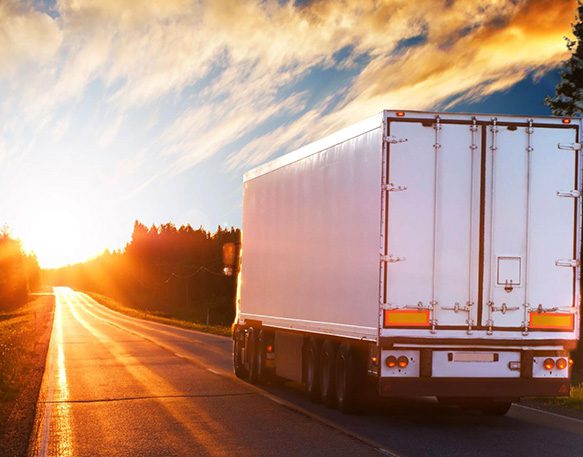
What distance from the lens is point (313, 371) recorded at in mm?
14664

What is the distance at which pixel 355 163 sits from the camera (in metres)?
12.7

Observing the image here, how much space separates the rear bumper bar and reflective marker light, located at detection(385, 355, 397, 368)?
0.57 ft

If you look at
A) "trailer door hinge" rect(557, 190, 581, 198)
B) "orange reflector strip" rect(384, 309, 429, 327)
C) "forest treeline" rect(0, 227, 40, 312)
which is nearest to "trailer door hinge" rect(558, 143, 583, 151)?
"trailer door hinge" rect(557, 190, 581, 198)

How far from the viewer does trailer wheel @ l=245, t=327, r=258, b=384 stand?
59.0ft

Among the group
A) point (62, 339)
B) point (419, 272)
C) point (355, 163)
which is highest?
point (355, 163)

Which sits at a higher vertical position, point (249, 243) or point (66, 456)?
point (249, 243)

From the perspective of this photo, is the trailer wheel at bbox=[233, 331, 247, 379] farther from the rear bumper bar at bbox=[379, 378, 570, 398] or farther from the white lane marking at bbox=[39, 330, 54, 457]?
the rear bumper bar at bbox=[379, 378, 570, 398]

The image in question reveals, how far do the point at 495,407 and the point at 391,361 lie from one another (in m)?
2.63

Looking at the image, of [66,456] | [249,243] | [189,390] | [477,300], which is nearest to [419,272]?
[477,300]

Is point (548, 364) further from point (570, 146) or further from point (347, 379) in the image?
point (570, 146)

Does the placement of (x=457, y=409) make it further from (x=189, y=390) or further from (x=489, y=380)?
(x=189, y=390)

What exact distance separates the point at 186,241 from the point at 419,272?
145 m

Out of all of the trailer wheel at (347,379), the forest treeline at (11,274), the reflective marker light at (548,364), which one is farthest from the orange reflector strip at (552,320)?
the forest treeline at (11,274)

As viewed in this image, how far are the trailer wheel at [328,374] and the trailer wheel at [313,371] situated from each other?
1.07 feet
